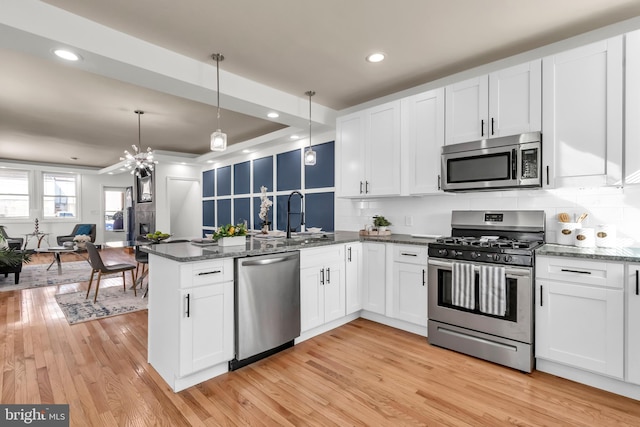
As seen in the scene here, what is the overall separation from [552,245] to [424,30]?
2101 mm

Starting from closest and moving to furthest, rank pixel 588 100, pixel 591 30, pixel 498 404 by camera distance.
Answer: pixel 498 404 → pixel 588 100 → pixel 591 30

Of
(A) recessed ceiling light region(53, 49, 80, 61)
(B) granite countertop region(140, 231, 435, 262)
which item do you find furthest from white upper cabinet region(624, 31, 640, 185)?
(A) recessed ceiling light region(53, 49, 80, 61)

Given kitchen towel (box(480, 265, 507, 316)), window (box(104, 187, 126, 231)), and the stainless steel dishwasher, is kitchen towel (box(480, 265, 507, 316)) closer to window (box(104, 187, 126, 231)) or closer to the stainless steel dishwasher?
the stainless steel dishwasher

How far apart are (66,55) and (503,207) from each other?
3.94 metres

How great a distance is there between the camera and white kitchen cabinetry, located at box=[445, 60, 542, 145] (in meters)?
2.68

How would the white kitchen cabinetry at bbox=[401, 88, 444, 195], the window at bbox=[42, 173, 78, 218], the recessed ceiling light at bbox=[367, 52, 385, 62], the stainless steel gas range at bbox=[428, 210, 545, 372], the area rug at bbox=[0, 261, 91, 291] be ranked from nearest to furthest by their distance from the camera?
the stainless steel gas range at bbox=[428, 210, 545, 372], the recessed ceiling light at bbox=[367, 52, 385, 62], the white kitchen cabinetry at bbox=[401, 88, 444, 195], the area rug at bbox=[0, 261, 91, 291], the window at bbox=[42, 173, 78, 218]

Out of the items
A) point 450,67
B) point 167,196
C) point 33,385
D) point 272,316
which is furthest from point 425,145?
point 167,196

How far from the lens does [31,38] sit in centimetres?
215

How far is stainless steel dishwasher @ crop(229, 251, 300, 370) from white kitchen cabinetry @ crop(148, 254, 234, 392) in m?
0.08

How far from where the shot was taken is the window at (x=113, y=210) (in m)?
10.8

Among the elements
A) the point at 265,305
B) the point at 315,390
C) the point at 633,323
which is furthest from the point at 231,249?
the point at 633,323

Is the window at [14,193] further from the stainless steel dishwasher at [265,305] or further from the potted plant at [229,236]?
the stainless steel dishwasher at [265,305]

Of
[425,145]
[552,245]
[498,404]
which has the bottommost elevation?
[498,404]

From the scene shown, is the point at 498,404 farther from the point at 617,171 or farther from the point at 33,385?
the point at 33,385
